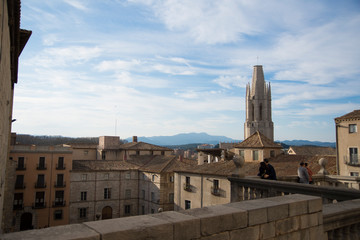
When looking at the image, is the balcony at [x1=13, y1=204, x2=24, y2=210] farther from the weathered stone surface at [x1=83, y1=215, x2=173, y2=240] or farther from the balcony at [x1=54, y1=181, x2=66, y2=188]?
the weathered stone surface at [x1=83, y1=215, x2=173, y2=240]

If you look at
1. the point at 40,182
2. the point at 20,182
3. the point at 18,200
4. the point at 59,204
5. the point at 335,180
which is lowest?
the point at 59,204

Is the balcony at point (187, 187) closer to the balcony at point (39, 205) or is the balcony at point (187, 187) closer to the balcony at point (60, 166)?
the balcony at point (60, 166)

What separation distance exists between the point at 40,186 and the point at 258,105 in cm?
10431

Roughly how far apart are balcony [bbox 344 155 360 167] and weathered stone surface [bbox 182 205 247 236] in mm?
32097

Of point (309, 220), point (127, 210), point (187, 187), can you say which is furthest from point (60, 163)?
point (309, 220)

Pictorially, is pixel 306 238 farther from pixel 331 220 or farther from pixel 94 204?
pixel 94 204

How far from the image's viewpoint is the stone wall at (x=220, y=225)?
2.95 metres

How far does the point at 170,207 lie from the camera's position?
48.1m

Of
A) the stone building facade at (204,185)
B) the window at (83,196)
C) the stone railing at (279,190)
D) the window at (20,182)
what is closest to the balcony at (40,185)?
the window at (20,182)

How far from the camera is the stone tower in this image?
12938cm

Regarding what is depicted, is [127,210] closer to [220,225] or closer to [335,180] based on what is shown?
[335,180]

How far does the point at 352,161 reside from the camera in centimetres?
3088

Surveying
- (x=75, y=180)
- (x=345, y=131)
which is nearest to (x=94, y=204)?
(x=75, y=180)

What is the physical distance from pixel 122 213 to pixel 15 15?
4486cm
